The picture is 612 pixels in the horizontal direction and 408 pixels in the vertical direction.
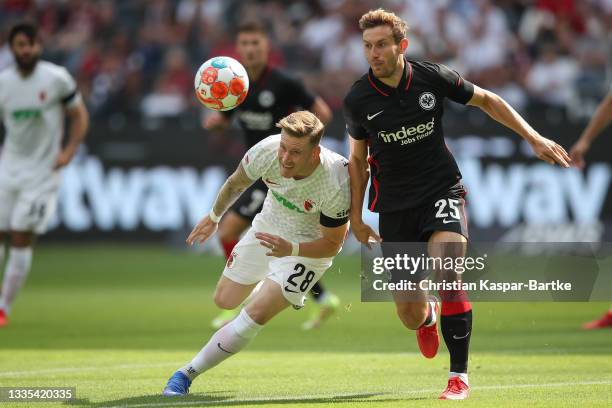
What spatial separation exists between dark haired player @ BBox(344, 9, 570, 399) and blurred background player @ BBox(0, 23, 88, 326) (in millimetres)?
5523

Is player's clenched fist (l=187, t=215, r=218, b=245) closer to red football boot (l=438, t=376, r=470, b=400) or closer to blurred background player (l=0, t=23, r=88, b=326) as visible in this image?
red football boot (l=438, t=376, r=470, b=400)

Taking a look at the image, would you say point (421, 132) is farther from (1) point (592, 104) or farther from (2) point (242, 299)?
(1) point (592, 104)

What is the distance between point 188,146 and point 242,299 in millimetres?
11539

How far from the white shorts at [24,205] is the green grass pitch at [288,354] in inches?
42.9

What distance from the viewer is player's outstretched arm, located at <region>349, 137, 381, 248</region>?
25.4 feet

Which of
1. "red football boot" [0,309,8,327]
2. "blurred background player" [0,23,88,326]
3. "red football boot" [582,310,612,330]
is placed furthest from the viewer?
"blurred background player" [0,23,88,326]

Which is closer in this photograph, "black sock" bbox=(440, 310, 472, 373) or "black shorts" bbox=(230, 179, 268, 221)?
"black sock" bbox=(440, 310, 472, 373)

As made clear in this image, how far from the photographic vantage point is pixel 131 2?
24.2 meters

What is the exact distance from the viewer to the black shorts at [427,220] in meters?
7.80

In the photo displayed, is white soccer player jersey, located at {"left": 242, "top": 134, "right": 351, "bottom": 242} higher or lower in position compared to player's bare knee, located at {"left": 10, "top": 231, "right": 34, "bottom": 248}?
higher

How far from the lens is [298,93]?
12125 millimetres

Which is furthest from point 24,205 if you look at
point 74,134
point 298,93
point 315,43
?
point 315,43

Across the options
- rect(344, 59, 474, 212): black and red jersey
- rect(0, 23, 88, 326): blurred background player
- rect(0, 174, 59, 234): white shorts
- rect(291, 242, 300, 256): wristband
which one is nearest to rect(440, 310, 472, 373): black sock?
rect(344, 59, 474, 212): black and red jersey

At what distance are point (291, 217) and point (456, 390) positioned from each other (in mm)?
1799
